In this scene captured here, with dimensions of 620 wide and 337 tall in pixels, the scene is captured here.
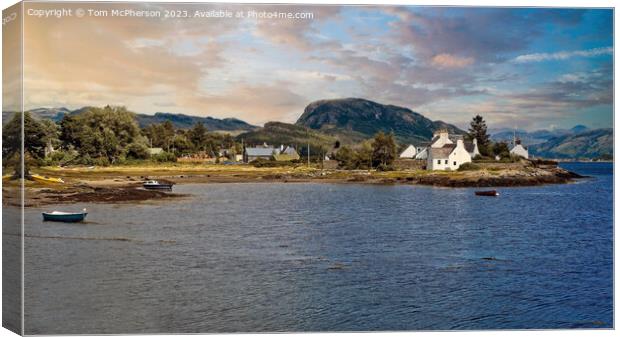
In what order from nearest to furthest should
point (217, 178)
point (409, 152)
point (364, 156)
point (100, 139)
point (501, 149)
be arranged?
point (100, 139), point (501, 149), point (217, 178), point (409, 152), point (364, 156)

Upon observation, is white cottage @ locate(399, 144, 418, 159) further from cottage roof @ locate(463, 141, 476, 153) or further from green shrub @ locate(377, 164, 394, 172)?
cottage roof @ locate(463, 141, 476, 153)

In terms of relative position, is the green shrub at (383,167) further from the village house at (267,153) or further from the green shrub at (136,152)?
the green shrub at (136,152)

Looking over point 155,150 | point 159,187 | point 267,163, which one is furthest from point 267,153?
point 159,187

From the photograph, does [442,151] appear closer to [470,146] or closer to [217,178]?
[470,146]

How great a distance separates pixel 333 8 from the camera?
8102mm

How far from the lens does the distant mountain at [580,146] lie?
29.0 ft

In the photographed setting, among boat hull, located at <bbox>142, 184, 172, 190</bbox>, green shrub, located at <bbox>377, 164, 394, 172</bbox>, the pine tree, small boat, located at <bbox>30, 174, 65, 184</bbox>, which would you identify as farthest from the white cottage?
small boat, located at <bbox>30, 174, 65, 184</bbox>

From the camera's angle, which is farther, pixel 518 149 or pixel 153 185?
pixel 518 149

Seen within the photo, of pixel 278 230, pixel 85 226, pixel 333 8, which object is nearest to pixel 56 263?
pixel 85 226

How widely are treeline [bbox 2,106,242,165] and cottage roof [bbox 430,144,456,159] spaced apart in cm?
342

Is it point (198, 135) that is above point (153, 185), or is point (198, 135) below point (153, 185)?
above

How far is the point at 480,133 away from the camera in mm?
10305

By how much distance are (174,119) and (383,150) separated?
5.05m

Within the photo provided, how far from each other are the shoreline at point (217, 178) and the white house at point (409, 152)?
31cm
